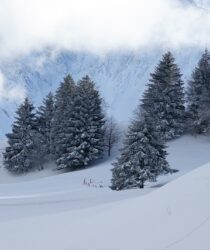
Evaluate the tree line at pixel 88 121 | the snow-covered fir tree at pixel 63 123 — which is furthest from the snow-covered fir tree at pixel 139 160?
the snow-covered fir tree at pixel 63 123

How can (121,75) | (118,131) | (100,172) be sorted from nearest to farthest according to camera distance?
(100,172) → (118,131) → (121,75)

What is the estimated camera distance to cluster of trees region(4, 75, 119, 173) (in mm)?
48750

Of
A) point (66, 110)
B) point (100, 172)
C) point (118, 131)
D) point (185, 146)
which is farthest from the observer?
point (118, 131)

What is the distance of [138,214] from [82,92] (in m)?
42.6

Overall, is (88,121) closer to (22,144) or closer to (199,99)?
(22,144)

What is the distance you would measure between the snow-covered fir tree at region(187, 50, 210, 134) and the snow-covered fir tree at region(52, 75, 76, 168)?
1237 cm

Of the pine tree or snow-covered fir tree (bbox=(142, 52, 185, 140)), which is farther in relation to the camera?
the pine tree

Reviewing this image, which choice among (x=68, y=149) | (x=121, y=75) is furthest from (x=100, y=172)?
(x=121, y=75)

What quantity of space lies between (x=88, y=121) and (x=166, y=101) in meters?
8.26

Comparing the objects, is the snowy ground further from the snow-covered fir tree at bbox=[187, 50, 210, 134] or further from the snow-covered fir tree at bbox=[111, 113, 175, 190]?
the snow-covered fir tree at bbox=[187, 50, 210, 134]

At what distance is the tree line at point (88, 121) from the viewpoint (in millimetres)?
48500

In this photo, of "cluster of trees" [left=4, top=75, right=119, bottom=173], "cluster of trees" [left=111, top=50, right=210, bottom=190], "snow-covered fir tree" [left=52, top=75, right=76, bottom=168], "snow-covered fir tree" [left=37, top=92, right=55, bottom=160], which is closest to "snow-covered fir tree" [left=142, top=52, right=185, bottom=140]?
"cluster of trees" [left=111, top=50, right=210, bottom=190]

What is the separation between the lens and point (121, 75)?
129m

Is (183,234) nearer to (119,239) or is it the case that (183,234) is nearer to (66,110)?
(119,239)
